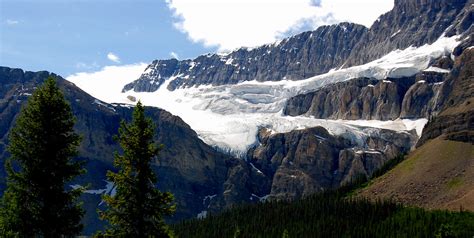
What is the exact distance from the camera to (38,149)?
34.3 m

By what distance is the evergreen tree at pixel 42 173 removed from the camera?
33656 mm

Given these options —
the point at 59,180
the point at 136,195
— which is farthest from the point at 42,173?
the point at 136,195

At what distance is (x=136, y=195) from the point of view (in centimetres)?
3597

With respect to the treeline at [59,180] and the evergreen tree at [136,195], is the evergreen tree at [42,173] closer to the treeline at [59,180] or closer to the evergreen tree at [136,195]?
the treeline at [59,180]

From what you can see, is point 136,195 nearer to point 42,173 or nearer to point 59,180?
point 59,180

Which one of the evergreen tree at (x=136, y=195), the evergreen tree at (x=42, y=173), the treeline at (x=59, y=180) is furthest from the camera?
the evergreen tree at (x=136, y=195)

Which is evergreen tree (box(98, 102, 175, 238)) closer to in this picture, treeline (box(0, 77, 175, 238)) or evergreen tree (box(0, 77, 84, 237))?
treeline (box(0, 77, 175, 238))

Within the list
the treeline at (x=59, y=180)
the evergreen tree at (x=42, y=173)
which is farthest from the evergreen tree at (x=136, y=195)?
the evergreen tree at (x=42, y=173)

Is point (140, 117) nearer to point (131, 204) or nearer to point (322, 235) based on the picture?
point (131, 204)

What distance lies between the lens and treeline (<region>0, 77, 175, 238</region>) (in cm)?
3381

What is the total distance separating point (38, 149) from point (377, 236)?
162 metres

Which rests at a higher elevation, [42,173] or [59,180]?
[42,173]

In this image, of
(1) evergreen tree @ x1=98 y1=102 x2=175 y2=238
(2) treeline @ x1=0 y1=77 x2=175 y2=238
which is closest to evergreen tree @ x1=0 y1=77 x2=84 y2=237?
(2) treeline @ x1=0 y1=77 x2=175 y2=238

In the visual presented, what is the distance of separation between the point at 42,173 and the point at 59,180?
1.01 meters
